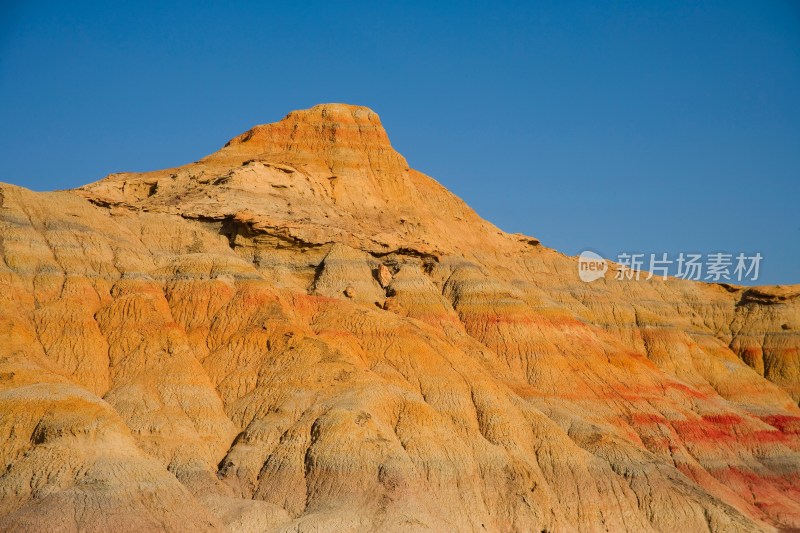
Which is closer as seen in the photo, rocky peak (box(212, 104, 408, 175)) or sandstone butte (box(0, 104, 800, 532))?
sandstone butte (box(0, 104, 800, 532))

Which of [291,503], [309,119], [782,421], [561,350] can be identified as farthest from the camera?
[309,119]

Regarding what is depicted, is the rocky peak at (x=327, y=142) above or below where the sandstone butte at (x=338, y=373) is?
above

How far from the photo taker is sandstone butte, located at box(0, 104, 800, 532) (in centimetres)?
5691

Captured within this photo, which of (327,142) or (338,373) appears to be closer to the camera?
(338,373)

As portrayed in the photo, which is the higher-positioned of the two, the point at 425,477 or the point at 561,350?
the point at 561,350

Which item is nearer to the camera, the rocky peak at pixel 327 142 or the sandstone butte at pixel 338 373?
the sandstone butte at pixel 338 373

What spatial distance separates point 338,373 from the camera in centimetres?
6738

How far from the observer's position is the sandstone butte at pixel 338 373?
5691 cm

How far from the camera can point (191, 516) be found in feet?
172

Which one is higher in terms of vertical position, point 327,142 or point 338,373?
point 327,142

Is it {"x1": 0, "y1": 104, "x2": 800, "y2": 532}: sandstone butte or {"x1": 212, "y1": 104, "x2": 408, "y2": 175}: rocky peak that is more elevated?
{"x1": 212, "y1": 104, "x2": 408, "y2": 175}: rocky peak

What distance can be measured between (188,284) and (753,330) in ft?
194

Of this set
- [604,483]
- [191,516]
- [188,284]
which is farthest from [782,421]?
[191,516]

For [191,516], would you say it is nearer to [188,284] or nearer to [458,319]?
[188,284]
